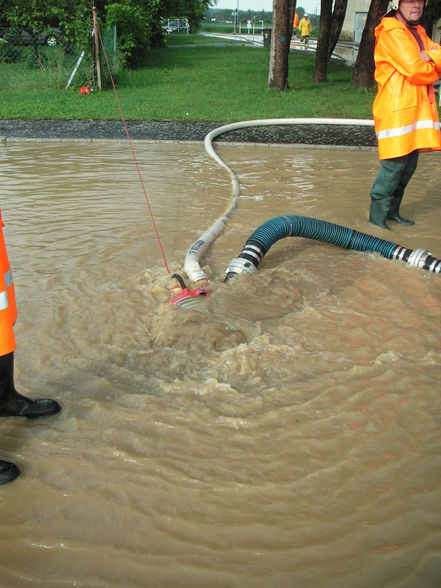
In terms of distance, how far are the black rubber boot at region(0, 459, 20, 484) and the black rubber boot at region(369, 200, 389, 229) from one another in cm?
464

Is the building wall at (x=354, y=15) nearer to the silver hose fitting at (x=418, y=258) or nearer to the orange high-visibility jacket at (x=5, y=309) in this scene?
the silver hose fitting at (x=418, y=258)

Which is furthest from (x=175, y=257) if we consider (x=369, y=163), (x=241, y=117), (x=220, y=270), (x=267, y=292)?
(x=241, y=117)

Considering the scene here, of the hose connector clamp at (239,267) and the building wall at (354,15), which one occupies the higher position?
the building wall at (354,15)

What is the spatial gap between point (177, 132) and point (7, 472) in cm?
958

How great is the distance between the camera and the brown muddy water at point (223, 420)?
7.83 ft

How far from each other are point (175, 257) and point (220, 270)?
1.58ft

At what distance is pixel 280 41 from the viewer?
16.0 meters

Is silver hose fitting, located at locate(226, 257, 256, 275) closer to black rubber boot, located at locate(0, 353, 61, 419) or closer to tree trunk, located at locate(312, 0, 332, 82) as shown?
black rubber boot, located at locate(0, 353, 61, 419)

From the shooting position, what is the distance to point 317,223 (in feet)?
18.2

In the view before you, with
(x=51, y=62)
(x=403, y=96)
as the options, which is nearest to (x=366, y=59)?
(x=51, y=62)

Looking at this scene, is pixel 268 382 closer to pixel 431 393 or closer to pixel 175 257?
pixel 431 393

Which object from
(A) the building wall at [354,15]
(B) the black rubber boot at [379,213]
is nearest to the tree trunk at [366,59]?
(B) the black rubber boot at [379,213]

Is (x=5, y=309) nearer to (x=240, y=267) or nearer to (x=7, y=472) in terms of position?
(x=7, y=472)

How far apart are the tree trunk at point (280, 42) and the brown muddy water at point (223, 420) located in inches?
451
